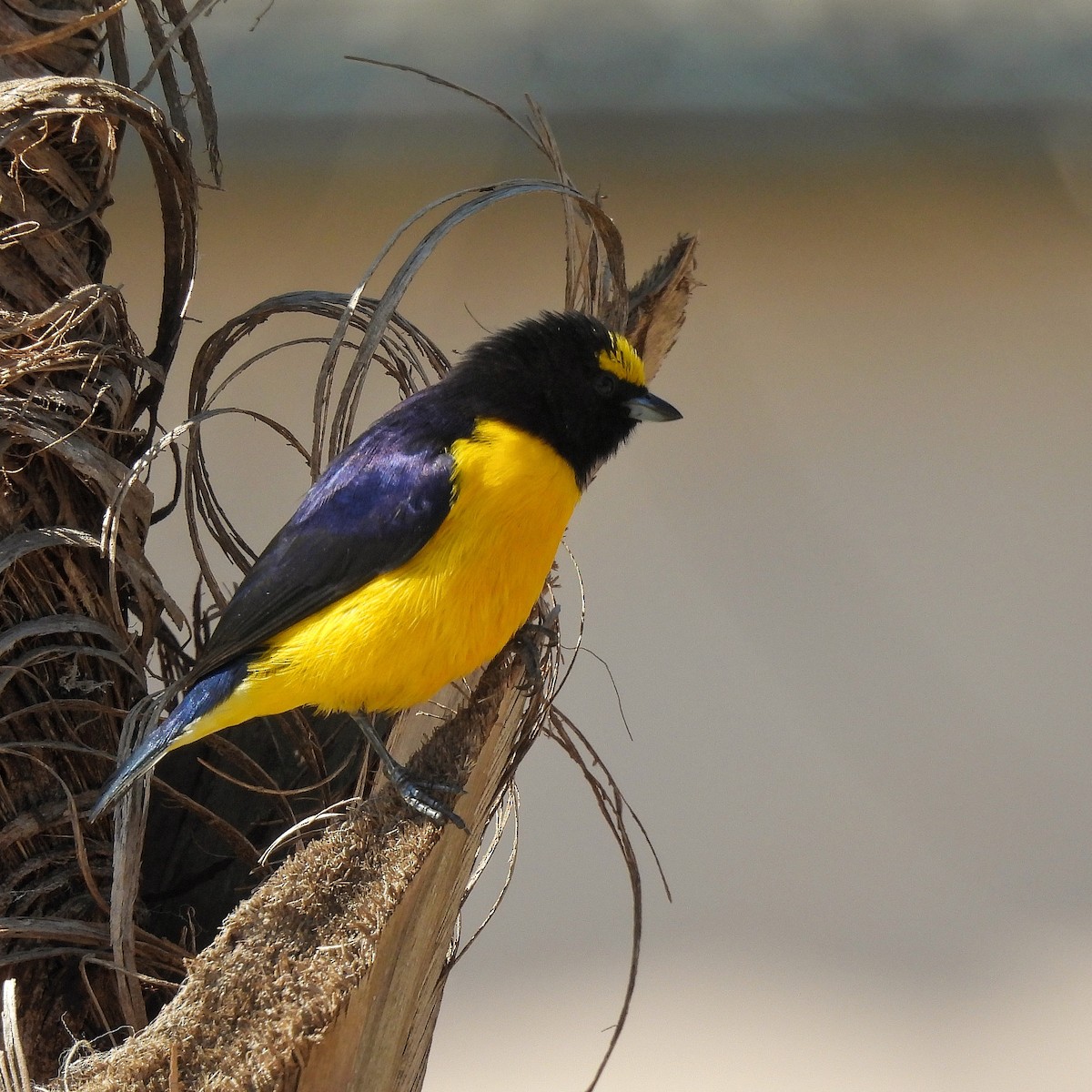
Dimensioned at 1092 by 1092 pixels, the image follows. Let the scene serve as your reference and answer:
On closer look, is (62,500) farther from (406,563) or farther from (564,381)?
(564,381)

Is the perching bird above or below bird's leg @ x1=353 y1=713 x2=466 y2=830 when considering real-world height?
above

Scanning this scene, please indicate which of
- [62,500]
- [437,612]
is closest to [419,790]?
[437,612]

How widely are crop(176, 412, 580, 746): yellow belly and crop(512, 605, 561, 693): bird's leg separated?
3 cm

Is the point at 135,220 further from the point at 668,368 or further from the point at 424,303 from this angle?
the point at 668,368

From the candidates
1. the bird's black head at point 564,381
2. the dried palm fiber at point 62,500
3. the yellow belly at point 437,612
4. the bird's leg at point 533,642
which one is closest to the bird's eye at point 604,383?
the bird's black head at point 564,381

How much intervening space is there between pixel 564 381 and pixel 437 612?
284 millimetres

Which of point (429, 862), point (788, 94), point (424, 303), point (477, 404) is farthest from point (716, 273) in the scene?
point (429, 862)

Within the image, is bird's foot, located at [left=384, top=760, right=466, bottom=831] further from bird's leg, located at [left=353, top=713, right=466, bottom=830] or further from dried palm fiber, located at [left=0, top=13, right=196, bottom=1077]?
dried palm fiber, located at [left=0, top=13, right=196, bottom=1077]

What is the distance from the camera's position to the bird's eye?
1.21 m

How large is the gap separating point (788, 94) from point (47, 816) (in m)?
1.66

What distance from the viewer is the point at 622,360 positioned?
47.4 inches

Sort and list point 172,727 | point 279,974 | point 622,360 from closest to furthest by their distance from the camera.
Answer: point 279,974 < point 172,727 < point 622,360

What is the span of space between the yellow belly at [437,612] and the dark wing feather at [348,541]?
0.04 ft

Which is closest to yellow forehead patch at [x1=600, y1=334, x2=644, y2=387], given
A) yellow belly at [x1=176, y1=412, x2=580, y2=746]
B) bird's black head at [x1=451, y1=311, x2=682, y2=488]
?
bird's black head at [x1=451, y1=311, x2=682, y2=488]
